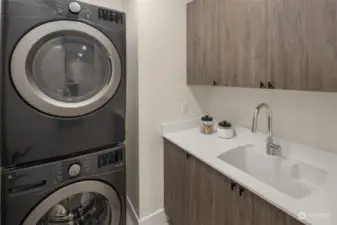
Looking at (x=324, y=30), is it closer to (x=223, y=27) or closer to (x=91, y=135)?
(x=223, y=27)

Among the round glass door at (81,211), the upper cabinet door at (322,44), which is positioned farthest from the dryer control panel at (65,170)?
the upper cabinet door at (322,44)

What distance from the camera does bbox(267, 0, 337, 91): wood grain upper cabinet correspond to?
1.10 meters

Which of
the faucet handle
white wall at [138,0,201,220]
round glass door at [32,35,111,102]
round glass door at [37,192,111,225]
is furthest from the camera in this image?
Answer: white wall at [138,0,201,220]

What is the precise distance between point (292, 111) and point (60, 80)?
5.25ft

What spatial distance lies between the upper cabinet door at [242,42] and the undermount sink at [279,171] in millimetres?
561

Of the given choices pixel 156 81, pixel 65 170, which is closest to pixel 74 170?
pixel 65 170

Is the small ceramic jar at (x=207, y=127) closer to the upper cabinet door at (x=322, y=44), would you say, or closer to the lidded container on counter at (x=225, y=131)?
the lidded container on counter at (x=225, y=131)

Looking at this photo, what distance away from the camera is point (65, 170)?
Result: 128 centimetres

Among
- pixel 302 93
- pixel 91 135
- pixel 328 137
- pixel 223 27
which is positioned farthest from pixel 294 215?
pixel 223 27

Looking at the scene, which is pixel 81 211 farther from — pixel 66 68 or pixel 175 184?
pixel 66 68

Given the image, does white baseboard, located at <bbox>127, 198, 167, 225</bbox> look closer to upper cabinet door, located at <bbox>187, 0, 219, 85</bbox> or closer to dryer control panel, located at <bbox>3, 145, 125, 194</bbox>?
dryer control panel, located at <bbox>3, 145, 125, 194</bbox>

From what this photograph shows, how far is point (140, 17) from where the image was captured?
187 centimetres

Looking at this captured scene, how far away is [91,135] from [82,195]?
0.40 metres

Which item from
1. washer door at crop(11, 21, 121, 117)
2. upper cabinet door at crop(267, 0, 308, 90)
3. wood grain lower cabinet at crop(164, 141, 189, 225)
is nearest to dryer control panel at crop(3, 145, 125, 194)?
washer door at crop(11, 21, 121, 117)
